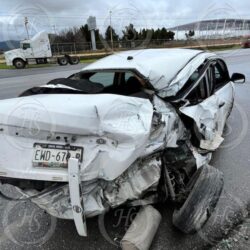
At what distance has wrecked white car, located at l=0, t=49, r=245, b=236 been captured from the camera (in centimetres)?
220

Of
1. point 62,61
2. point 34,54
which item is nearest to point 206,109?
point 62,61

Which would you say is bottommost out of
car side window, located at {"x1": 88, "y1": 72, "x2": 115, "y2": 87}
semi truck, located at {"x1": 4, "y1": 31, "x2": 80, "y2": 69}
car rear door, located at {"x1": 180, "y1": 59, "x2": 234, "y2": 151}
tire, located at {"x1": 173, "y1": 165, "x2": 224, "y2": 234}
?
semi truck, located at {"x1": 4, "y1": 31, "x2": 80, "y2": 69}

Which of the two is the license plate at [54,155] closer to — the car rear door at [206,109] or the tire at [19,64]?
the car rear door at [206,109]

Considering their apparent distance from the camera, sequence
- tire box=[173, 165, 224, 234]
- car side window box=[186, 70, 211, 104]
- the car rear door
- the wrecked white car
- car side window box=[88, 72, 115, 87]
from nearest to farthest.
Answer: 1. the wrecked white car
2. tire box=[173, 165, 224, 234]
3. the car rear door
4. car side window box=[186, 70, 211, 104]
5. car side window box=[88, 72, 115, 87]

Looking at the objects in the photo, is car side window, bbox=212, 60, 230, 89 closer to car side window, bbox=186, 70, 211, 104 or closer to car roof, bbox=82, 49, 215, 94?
car roof, bbox=82, 49, 215, 94

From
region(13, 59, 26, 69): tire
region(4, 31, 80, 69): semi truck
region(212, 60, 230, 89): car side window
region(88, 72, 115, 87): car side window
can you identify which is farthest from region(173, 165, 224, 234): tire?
region(13, 59, 26, 69): tire

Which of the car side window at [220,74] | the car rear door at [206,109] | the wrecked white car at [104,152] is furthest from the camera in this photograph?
the car side window at [220,74]

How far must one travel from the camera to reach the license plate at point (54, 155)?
2203 mm

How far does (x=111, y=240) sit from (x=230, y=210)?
49.1 inches

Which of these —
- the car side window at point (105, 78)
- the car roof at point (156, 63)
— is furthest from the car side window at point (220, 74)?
the car side window at point (105, 78)

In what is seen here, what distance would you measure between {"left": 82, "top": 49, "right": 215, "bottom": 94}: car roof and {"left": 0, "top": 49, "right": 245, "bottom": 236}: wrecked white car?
0.03 meters

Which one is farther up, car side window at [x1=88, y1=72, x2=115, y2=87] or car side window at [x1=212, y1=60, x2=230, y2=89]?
car side window at [x1=88, y1=72, x2=115, y2=87]

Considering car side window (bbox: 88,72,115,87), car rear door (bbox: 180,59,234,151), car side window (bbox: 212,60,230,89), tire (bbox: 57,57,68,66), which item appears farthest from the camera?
tire (bbox: 57,57,68,66)

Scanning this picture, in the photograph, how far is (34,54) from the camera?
84.9 ft
